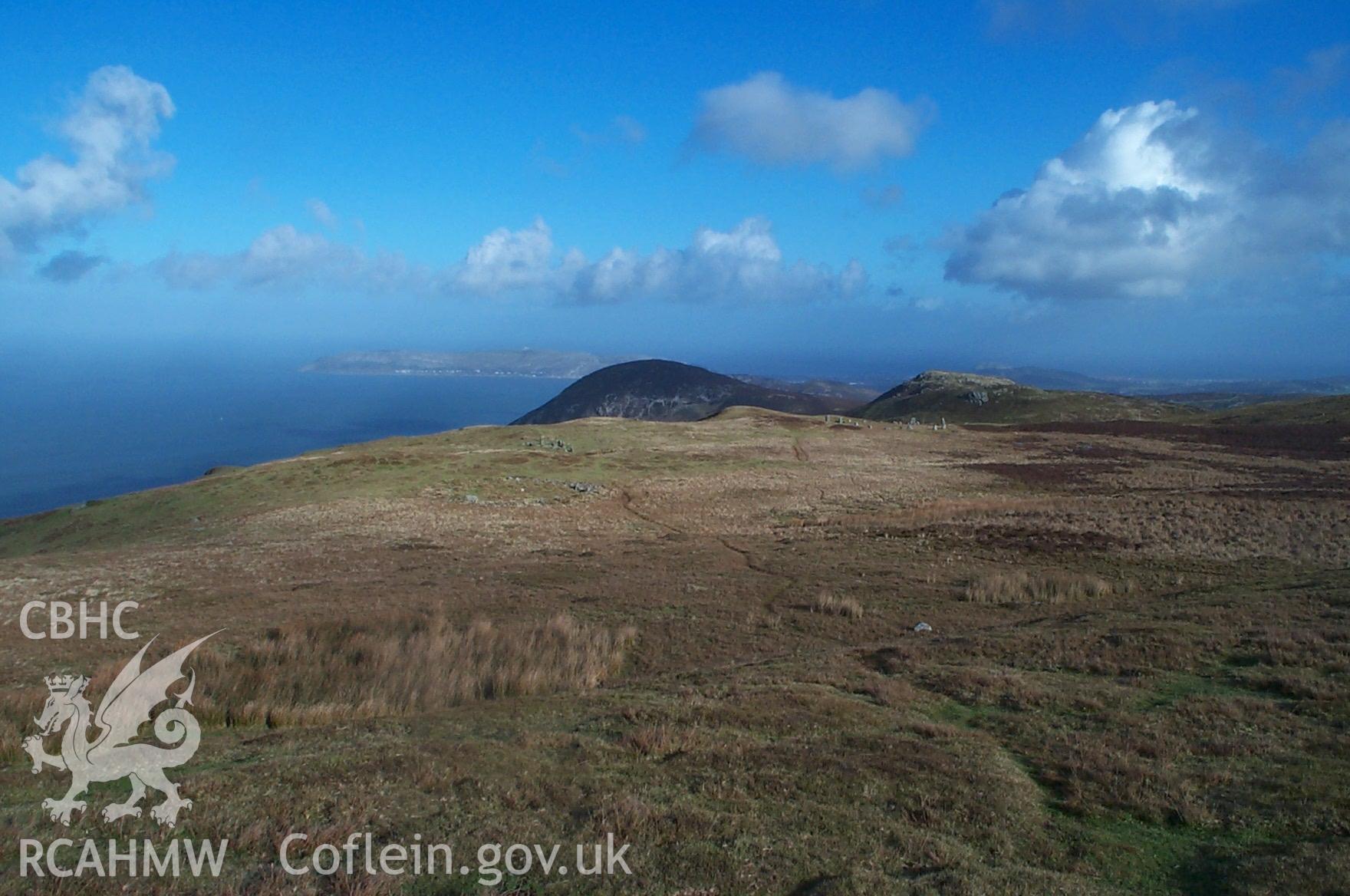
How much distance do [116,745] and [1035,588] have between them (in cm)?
2285

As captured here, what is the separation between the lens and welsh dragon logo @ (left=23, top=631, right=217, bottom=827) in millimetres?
7383

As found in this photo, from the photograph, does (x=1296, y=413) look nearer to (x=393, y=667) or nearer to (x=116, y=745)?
(x=393, y=667)

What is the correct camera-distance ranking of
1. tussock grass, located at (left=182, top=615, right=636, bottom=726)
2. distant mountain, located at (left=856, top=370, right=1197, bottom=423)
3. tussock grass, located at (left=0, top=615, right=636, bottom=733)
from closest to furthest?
tussock grass, located at (left=0, top=615, right=636, bottom=733) < tussock grass, located at (left=182, top=615, right=636, bottom=726) < distant mountain, located at (left=856, top=370, right=1197, bottom=423)

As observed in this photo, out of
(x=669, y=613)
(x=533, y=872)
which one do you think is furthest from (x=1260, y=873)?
(x=669, y=613)

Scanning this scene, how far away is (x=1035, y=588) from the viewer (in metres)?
22.0

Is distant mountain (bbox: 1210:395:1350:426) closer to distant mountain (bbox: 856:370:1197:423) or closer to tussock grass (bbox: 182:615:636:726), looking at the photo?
distant mountain (bbox: 856:370:1197:423)

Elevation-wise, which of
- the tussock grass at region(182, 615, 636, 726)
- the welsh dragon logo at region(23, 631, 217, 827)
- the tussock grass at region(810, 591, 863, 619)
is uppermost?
the welsh dragon logo at region(23, 631, 217, 827)

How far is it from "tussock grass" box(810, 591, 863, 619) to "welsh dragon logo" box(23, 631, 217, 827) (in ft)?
50.3

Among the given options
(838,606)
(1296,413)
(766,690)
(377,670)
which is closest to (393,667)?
(377,670)

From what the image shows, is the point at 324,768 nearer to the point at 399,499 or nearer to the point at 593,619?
the point at 593,619

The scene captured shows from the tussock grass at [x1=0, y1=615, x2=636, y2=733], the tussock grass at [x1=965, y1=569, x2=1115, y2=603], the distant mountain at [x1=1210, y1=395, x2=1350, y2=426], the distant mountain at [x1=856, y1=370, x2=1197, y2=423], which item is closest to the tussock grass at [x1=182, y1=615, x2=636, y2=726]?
the tussock grass at [x1=0, y1=615, x2=636, y2=733]

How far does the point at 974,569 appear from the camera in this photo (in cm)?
2478

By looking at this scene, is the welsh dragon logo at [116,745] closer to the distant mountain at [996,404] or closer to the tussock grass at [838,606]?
the tussock grass at [838,606]

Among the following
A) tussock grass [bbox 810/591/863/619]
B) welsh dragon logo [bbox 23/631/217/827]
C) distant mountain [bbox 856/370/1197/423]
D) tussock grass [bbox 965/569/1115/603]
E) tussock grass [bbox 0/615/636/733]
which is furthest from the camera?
distant mountain [bbox 856/370/1197/423]
